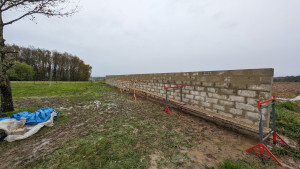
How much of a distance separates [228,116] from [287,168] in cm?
152

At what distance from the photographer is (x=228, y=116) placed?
10.4 feet

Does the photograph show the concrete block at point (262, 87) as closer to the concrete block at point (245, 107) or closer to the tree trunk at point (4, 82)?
the concrete block at point (245, 107)

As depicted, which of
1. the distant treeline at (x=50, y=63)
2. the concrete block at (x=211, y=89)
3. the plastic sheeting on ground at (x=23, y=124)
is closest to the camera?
the plastic sheeting on ground at (x=23, y=124)

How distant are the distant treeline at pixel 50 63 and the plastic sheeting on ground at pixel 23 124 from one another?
1056 inches

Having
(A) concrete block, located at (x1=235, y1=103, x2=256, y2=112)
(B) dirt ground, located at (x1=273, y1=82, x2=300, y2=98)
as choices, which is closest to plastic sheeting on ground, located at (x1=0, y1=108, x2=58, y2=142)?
(A) concrete block, located at (x1=235, y1=103, x2=256, y2=112)

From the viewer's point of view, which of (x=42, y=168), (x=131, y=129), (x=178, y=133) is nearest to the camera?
(x=42, y=168)

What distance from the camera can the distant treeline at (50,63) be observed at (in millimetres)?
25663

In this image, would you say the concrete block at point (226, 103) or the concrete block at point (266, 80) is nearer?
the concrete block at point (266, 80)

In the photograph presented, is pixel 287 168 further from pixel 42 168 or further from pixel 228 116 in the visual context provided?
pixel 42 168

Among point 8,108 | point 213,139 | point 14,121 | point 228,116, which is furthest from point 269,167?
point 8,108

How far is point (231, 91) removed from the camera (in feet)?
10.3

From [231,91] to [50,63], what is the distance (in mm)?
39215

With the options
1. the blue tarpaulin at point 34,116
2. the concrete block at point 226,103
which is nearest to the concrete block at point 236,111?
the concrete block at point 226,103

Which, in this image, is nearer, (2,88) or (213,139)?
(213,139)
